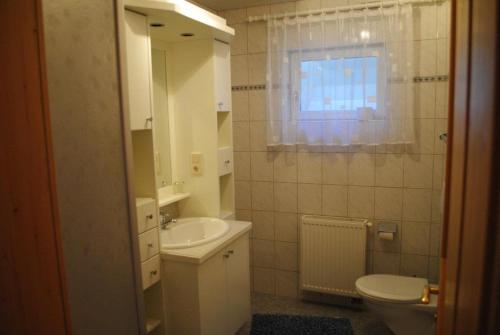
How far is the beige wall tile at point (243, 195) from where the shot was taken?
3.26 m

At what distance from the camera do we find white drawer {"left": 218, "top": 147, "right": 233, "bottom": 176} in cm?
265

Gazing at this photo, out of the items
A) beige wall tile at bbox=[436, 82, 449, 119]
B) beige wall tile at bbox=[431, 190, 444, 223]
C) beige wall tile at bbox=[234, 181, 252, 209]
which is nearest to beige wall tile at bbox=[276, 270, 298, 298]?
beige wall tile at bbox=[234, 181, 252, 209]

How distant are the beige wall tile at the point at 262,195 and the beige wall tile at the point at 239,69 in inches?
33.2

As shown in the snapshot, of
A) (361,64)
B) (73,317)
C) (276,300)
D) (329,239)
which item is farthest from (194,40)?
(276,300)

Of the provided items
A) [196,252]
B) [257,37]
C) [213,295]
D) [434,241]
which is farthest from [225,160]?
[434,241]

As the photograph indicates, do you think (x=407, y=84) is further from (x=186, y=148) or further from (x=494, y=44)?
(x=494, y=44)

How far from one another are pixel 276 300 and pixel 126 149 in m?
2.39

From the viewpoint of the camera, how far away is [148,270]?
2.02 metres

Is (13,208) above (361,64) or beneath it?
beneath

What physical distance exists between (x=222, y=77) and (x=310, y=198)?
1.18m

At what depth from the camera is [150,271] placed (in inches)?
80.2

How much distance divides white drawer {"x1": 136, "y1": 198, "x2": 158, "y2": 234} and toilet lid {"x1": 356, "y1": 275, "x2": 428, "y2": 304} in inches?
55.2

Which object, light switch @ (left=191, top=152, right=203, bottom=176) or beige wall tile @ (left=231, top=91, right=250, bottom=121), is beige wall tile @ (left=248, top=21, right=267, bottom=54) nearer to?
beige wall tile @ (left=231, top=91, right=250, bottom=121)

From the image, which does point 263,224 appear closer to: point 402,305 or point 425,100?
point 402,305
